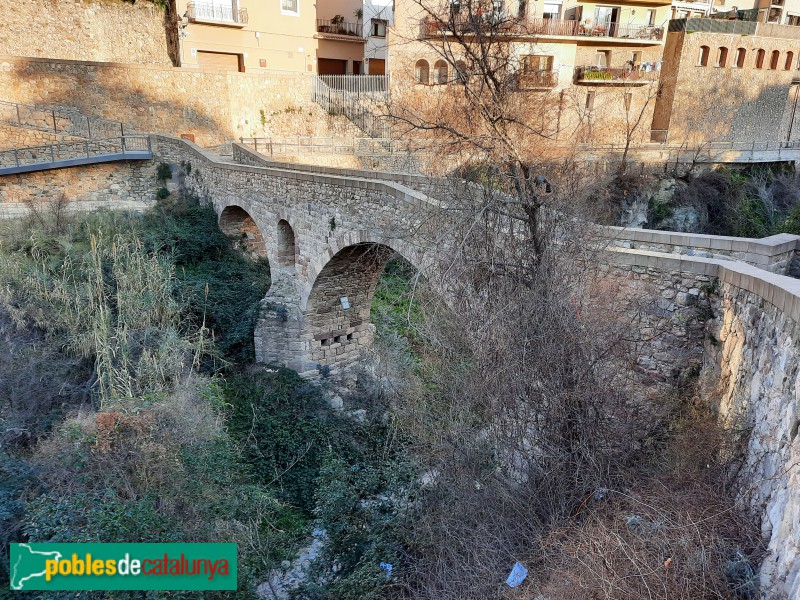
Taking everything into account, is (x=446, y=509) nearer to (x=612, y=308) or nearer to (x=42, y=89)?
(x=612, y=308)

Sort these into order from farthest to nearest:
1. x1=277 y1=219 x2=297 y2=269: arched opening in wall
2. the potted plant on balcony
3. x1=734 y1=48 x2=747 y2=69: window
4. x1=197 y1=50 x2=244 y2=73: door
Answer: the potted plant on balcony, x1=734 y1=48 x2=747 y2=69: window, x1=197 y1=50 x2=244 y2=73: door, x1=277 y1=219 x2=297 y2=269: arched opening in wall

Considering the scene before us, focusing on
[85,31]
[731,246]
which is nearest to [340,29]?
[85,31]

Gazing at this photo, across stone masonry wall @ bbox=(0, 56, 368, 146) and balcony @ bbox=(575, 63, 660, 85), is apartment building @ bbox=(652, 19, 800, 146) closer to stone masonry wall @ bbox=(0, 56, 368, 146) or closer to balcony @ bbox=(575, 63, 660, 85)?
A: balcony @ bbox=(575, 63, 660, 85)

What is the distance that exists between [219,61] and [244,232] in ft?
35.5

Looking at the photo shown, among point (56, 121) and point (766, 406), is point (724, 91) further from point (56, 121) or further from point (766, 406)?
point (56, 121)

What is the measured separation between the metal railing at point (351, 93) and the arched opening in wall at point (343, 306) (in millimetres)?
11080

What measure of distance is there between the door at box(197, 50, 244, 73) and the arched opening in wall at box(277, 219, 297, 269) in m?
12.3

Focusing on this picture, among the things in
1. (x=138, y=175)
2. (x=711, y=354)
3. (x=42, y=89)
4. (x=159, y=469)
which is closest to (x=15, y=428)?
(x=159, y=469)

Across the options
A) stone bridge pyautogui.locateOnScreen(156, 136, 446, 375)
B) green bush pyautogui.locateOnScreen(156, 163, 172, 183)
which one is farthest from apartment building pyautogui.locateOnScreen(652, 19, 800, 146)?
green bush pyautogui.locateOnScreen(156, 163, 172, 183)

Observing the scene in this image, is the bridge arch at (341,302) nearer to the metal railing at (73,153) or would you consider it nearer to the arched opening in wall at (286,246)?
the arched opening in wall at (286,246)

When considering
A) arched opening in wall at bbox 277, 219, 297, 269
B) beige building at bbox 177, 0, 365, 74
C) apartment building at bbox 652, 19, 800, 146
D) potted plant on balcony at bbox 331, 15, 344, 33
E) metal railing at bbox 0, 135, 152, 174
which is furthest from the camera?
potted plant on balcony at bbox 331, 15, 344, 33

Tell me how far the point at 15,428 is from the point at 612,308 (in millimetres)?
7498

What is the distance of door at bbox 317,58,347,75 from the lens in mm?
26938

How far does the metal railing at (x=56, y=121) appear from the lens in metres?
15.9
